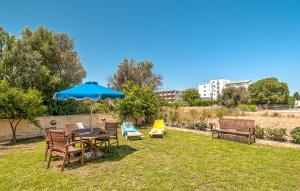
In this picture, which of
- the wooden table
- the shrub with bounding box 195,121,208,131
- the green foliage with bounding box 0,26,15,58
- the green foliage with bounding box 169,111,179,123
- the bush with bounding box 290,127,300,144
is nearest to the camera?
the wooden table

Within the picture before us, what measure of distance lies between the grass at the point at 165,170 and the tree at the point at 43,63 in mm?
5075

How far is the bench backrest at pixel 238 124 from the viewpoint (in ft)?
29.5

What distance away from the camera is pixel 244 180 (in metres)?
4.70

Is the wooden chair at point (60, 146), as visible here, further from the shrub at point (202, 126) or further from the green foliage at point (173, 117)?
the green foliage at point (173, 117)

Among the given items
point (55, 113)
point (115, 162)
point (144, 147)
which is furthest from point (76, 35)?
point (115, 162)

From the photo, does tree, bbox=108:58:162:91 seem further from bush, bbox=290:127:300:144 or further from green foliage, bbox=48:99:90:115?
bush, bbox=290:127:300:144

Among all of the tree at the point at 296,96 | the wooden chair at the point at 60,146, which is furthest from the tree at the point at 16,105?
the tree at the point at 296,96

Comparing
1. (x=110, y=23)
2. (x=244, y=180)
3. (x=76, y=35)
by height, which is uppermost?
(x=110, y=23)

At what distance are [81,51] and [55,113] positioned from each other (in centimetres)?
516

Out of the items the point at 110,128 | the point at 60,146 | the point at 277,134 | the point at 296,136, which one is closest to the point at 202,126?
the point at 277,134

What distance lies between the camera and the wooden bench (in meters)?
8.87

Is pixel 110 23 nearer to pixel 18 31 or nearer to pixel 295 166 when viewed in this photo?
pixel 18 31

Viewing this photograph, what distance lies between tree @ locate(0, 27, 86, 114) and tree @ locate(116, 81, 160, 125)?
3.90 meters

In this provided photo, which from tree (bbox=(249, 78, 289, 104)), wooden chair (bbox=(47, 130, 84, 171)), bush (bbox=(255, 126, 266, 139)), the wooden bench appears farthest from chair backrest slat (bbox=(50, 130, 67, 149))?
tree (bbox=(249, 78, 289, 104))
